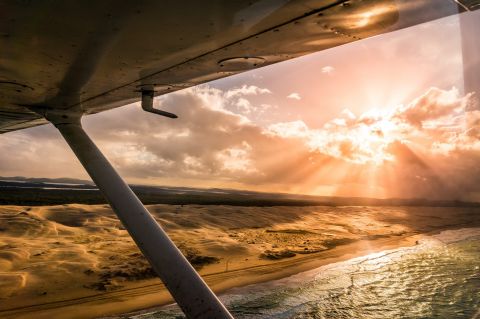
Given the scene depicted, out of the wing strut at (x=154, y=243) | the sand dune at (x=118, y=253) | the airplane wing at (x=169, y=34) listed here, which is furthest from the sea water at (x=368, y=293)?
the airplane wing at (x=169, y=34)

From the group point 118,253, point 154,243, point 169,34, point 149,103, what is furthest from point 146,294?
point 169,34

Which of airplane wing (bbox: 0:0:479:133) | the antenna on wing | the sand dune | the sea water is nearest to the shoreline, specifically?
the sand dune

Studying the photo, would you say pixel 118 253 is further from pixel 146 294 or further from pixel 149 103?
pixel 149 103

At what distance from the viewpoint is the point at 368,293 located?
812 centimetres

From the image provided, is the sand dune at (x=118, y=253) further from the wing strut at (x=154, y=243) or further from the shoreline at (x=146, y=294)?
the wing strut at (x=154, y=243)

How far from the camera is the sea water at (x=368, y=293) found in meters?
6.76

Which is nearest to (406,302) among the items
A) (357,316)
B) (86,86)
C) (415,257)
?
(357,316)

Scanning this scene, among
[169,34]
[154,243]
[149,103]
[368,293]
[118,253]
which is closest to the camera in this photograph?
[169,34]

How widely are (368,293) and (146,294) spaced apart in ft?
18.2

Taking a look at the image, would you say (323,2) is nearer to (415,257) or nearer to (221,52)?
(221,52)

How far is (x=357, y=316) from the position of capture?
6598mm

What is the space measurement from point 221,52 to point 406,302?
26.6 feet

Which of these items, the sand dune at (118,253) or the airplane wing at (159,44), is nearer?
the airplane wing at (159,44)

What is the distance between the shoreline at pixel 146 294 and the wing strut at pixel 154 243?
4964mm
